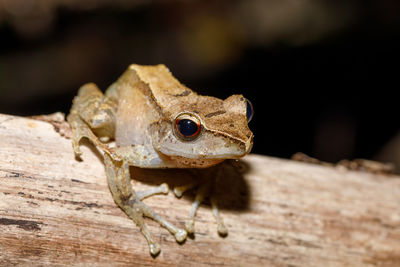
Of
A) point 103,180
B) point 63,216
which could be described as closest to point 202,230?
point 103,180

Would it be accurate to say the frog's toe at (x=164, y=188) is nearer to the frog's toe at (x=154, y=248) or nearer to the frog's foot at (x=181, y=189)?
the frog's foot at (x=181, y=189)

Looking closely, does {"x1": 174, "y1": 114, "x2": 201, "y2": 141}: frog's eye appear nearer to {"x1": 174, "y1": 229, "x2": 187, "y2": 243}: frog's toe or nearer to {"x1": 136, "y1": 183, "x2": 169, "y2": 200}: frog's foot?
{"x1": 136, "y1": 183, "x2": 169, "y2": 200}: frog's foot

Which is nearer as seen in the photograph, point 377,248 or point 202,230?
point 202,230

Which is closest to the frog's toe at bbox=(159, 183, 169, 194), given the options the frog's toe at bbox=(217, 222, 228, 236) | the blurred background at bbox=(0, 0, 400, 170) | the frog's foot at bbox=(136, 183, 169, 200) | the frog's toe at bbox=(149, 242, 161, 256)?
the frog's foot at bbox=(136, 183, 169, 200)

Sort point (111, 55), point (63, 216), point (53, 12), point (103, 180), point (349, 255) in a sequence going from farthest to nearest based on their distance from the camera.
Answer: point (111, 55)
point (53, 12)
point (349, 255)
point (103, 180)
point (63, 216)

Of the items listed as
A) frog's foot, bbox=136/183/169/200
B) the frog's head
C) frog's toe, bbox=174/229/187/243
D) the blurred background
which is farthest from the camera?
the blurred background

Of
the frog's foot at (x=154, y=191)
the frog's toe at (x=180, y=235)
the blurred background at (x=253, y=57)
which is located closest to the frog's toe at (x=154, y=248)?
the frog's toe at (x=180, y=235)

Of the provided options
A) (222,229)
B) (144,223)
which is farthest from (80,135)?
(222,229)

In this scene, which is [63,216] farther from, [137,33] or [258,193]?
[137,33]
